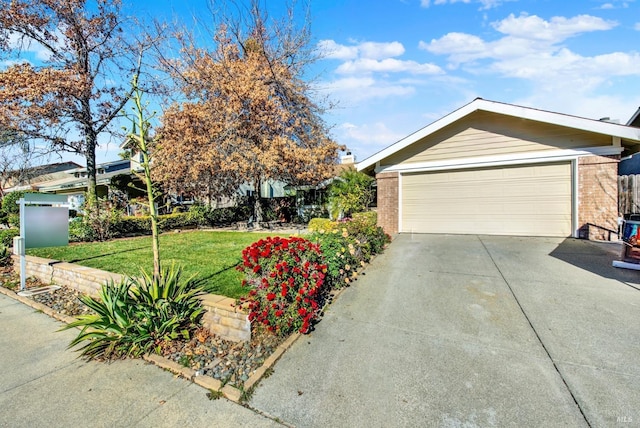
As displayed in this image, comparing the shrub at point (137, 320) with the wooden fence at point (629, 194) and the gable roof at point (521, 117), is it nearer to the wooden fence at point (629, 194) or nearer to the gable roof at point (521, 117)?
the gable roof at point (521, 117)

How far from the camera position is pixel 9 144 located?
1341cm

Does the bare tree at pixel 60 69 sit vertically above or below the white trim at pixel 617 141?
above

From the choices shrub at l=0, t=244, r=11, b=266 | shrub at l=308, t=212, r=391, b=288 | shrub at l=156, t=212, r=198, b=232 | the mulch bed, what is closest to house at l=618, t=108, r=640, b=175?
shrub at l=308, t=212, r=391, b=288

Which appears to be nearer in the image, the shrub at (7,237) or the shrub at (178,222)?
the shrub at (7,237)

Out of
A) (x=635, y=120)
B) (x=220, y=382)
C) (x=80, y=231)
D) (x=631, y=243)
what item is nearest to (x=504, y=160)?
(x=631, y=243)

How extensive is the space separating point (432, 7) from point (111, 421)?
473 inches

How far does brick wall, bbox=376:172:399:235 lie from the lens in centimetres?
995

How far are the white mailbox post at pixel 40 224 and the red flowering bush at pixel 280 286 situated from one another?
188 inches

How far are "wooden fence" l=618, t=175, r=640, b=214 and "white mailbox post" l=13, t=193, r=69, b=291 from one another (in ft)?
46.2

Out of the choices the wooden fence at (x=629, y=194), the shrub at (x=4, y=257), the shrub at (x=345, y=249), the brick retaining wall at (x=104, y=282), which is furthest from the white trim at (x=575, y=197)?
the shrub at (x=4, y=257)

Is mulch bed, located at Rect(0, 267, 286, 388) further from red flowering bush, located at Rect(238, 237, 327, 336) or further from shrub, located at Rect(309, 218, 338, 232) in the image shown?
shrub, located at Rect(309, 218, 338, 232)

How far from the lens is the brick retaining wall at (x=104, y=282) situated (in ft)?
11.3

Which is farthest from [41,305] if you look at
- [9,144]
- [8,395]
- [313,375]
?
[9,144]

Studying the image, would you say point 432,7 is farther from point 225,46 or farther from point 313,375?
point 313,375
